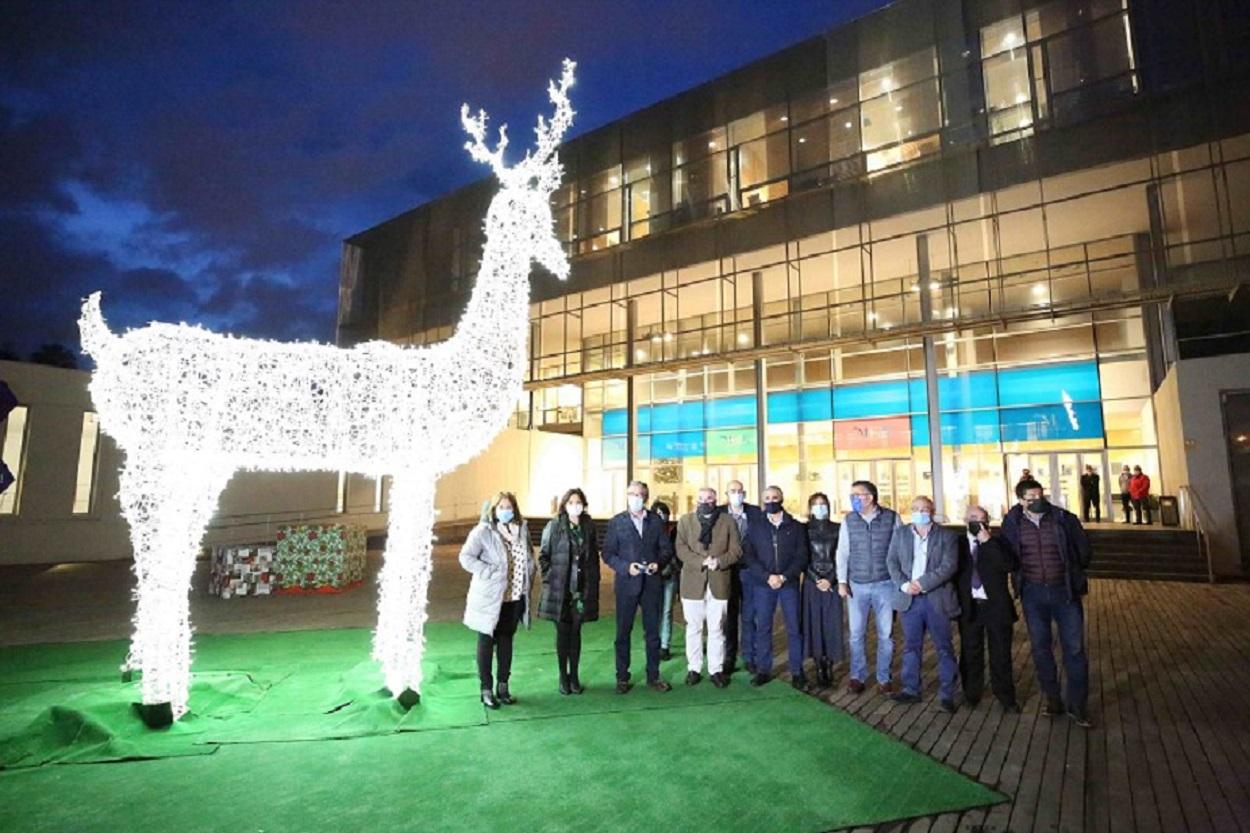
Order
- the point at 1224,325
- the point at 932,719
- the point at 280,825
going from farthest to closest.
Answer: the point at 1224,325
the point at 932,719
the point at 280,825

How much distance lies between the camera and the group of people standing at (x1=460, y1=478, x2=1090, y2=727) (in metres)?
4.99

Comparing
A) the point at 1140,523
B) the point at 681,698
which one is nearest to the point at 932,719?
the point at 681,698

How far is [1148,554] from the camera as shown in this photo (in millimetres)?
12562

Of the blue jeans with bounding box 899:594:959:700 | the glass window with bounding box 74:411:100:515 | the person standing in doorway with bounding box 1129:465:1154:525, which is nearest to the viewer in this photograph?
the blue jeans with bounding box 899:594:959:700

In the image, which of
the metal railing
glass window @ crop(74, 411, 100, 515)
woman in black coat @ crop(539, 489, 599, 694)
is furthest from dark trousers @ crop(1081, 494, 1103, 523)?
glass window @ crop(74, 411, 100, 515)

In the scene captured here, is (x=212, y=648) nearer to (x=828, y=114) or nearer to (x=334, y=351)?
(x=334, y=351)

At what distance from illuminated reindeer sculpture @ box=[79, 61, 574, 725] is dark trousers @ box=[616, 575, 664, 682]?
5.35ft

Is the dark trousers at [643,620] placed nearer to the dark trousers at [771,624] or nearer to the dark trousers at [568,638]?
the dark trousers at [568,638]

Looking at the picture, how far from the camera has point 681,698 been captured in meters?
5.36

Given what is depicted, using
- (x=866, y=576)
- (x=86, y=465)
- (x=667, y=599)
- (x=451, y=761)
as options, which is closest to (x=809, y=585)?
(x=866, y=576)

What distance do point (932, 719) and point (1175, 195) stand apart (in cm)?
1579

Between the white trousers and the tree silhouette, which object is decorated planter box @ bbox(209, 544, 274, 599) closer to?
the white trousers

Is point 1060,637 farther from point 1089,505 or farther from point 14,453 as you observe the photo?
point 14,453

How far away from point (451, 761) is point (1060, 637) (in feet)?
14.3
